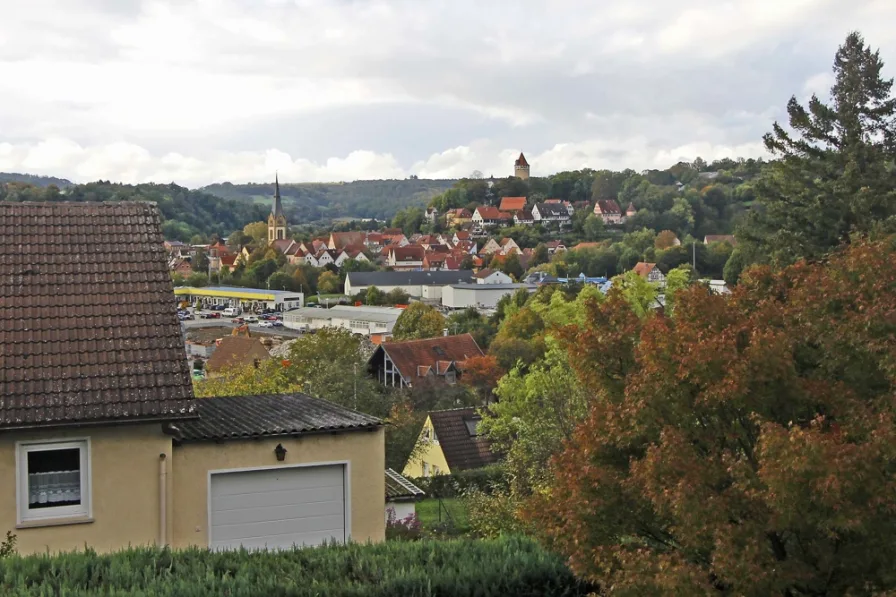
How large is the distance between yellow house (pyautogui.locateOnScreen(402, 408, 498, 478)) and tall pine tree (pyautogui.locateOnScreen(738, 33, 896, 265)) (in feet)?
35.8

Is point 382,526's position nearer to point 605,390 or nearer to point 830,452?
point 605,390

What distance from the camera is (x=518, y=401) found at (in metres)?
29.6

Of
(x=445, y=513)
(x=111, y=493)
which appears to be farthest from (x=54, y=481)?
(x=445, y=513)

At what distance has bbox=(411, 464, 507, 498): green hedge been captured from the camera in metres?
28.1

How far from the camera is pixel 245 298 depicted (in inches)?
4902

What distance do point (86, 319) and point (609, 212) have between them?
6968 inches

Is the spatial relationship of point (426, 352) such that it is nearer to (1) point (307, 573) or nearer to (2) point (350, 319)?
(2) point (350, 319)

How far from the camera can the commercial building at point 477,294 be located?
111312 mm

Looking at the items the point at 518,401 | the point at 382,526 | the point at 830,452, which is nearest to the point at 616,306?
the point at 830,452

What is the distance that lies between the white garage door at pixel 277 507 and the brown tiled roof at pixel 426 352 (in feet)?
155

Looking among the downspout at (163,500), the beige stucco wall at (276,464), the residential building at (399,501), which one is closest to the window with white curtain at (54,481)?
the downspout at (163,500)

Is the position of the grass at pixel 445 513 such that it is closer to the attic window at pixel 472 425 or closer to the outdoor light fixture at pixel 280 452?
the attic window at pixel 472 425

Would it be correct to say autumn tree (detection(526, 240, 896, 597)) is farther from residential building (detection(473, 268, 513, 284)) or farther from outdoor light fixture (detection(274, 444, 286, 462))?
residential building (detection(473, 268, 513, 284))

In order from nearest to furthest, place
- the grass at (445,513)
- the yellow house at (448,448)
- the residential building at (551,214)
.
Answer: the grass at (445,513)
the yellow house at (448,448)
the residential building at (551,214)
